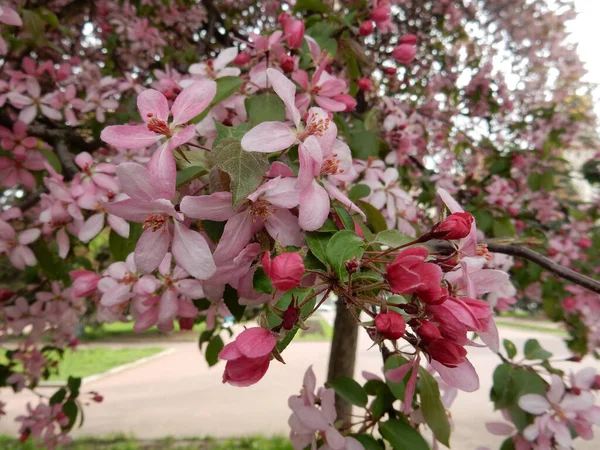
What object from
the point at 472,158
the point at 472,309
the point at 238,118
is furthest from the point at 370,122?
the point at 472,158

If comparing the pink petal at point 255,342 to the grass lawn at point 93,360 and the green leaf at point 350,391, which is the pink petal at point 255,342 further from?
the grass lawn at point 93,360

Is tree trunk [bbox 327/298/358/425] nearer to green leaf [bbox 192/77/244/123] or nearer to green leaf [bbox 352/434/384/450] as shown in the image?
green leaf [bbox 352/434/384/450]

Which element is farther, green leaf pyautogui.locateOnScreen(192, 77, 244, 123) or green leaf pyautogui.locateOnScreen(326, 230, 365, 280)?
green leaf pyautogui.locateOnScreen(192, 77, 244, 123)

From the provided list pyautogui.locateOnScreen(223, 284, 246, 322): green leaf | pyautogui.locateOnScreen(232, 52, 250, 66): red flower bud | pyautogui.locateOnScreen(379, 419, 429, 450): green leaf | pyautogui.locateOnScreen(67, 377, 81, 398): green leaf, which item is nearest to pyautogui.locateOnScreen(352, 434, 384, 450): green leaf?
pyautogui.locateOnScreen(379, 419, 429, 450): green leaf

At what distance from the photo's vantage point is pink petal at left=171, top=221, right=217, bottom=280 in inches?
22.2

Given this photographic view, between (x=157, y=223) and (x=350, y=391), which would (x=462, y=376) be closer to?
(x=157, y=223)

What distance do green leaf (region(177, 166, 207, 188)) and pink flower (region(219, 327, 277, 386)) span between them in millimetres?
209

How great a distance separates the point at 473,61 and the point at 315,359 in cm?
578

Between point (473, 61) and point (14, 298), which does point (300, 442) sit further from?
point (473, 61)

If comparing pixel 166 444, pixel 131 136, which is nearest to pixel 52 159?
pixel 131 136

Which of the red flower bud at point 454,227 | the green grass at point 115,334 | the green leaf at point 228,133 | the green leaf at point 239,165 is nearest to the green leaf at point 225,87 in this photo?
the green leaf at point 228,133

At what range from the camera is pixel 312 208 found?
0.54 meters

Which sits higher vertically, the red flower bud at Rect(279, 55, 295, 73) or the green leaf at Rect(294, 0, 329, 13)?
the green leaf at Rect(294, 0, 329, 13)

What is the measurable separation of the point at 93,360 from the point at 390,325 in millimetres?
9714
